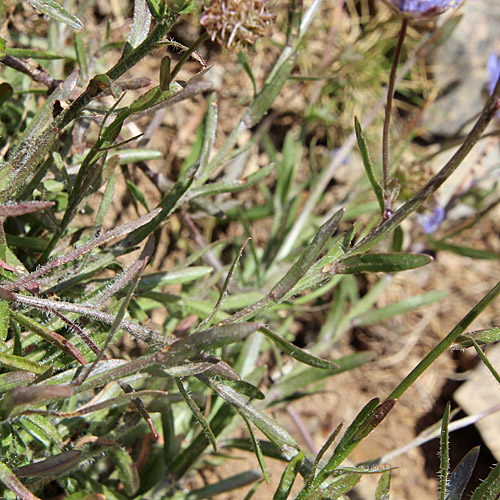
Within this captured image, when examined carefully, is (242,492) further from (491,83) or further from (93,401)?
(491,83)

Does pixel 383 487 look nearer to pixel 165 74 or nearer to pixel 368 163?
pixel 368 163

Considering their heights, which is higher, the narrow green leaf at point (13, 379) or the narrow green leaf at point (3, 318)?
the narrow green leaf at point (3, 318)

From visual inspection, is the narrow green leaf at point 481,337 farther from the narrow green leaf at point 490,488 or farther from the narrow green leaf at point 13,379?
the narrow green leaf at point 13,379

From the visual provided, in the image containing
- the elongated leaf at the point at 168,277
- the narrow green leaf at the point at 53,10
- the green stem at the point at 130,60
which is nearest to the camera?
the green stem at the point at 130,60

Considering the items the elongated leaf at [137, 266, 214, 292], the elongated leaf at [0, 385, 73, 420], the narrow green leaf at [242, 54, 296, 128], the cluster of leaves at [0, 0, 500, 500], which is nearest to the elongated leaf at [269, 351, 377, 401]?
the cluster of leaves at [0, 0, 500, 500]

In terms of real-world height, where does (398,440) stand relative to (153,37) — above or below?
below

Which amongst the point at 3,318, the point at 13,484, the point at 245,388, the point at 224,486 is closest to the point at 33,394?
the point at 13,484

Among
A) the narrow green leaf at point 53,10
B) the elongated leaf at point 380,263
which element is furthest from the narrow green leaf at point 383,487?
the narrow green leaf at point 53,10

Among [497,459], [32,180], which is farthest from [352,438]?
[497,459]

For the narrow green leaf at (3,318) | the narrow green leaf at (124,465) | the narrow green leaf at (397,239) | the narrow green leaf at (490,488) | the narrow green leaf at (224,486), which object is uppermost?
the narrow green leaf at (397,239)
